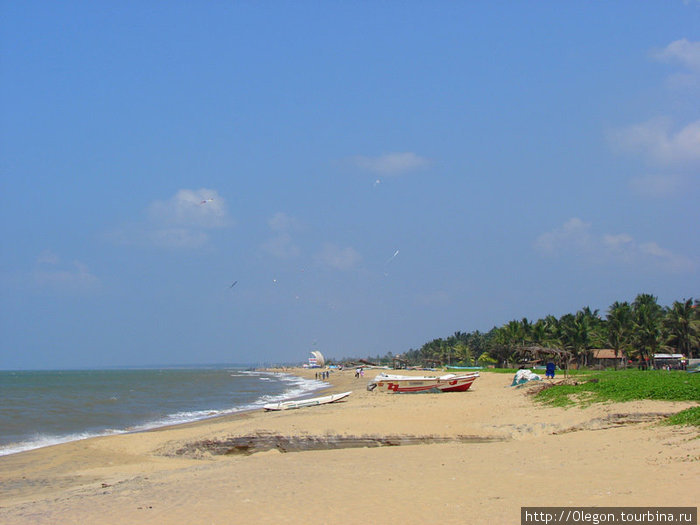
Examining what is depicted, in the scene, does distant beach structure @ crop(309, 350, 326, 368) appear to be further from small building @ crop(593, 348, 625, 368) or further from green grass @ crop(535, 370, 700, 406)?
green grass @ crop(535, 370, 700, 406)

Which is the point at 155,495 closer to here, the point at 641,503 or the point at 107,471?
the point at 107,471

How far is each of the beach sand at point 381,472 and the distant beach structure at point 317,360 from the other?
500 feet

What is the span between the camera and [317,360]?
170125 millimetres

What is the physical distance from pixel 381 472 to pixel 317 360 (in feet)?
532

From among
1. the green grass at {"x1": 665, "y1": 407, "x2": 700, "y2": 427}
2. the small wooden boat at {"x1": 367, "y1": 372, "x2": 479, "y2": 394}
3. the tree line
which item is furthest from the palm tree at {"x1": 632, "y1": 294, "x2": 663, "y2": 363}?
the green grass at {"x1": 665, "y1": 407, "x2": 700, "y2": 427}

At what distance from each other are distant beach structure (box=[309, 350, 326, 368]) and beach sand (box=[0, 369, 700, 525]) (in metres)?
153

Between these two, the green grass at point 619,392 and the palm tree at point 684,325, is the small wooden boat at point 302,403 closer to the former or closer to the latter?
the green grass at point 619,392

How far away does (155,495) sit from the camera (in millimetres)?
10078

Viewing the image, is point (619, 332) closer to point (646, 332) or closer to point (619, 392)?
point (646, 332)

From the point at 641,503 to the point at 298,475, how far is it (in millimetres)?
6350

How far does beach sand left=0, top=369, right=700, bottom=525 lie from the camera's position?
7.95 metres

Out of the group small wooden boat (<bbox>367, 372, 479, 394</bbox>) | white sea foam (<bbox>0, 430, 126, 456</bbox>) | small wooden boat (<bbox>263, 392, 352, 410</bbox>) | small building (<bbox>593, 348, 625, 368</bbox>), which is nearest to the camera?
white sea foam (<bbox>0, 430, 126, 456</bbox>)

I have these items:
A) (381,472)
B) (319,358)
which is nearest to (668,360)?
(381,472)

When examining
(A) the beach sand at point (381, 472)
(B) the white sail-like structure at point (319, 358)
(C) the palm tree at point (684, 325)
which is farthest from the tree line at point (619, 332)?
(B) the white sail-like structure at point (319, 358)
